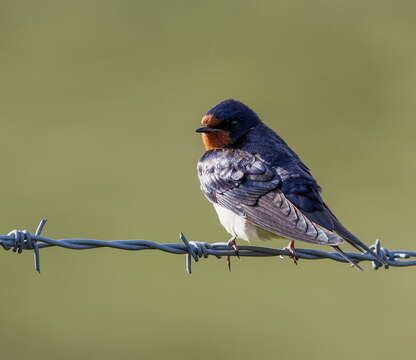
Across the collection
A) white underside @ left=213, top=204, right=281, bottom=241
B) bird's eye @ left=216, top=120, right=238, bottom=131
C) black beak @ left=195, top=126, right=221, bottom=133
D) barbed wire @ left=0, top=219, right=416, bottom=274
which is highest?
bird's eye @ left=216, top=120, right=238, bottom=131

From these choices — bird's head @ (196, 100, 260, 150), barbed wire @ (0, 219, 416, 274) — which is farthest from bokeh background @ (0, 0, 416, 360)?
barbed wire @ (0, 219, 416, 274)

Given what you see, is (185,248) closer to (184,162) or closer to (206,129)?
(206,129)

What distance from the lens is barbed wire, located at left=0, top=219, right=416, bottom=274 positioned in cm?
456

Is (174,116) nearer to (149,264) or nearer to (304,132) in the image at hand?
(304,132)

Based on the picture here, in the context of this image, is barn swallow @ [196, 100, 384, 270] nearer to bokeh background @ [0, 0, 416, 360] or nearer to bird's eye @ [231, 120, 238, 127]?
bird's eye @ [231, 120, 238, 127]

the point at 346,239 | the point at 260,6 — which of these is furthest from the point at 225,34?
the point at 346,239

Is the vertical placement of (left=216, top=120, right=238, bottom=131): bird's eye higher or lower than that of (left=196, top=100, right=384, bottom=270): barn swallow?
higher

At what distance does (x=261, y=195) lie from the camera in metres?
5.87

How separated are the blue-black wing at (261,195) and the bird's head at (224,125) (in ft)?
0.54

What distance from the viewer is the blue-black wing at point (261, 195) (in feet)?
17.9

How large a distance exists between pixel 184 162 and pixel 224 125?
21.3 feet

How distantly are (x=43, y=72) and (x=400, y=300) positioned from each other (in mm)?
8613

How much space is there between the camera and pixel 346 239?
17.5 ft

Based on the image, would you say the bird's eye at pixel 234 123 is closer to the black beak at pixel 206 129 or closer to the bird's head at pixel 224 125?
the bird's head at pixel 224 125
